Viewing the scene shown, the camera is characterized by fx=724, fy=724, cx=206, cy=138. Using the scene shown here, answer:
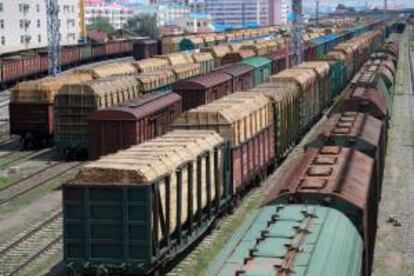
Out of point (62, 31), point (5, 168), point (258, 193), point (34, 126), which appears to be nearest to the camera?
point (258, 193)

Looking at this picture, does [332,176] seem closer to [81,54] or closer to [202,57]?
[202,57]

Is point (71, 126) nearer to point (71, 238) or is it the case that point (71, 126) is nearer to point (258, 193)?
point (258, 193)

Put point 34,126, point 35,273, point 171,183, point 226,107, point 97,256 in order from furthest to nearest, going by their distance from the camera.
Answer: point 34,126 → point 226,107 → point 35,273 → point 171,183 → point 97,256

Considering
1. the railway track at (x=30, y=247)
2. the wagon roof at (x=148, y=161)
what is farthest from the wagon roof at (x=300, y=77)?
the railway track at (x=30, y=247)

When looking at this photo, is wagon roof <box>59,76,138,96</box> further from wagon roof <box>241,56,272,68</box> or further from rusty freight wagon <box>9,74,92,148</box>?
wagon roof <box>241,56,272,68</box>

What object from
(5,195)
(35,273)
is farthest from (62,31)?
(35,273)

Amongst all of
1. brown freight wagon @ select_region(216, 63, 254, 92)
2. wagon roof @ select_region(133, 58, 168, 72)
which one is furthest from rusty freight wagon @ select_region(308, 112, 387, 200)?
wagon roof @ select_region(133, 58, 168, 72)

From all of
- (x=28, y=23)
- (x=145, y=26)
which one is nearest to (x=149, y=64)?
(x=28, y=23)

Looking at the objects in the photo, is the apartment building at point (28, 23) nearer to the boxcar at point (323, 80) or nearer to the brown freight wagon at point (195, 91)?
the boxcar at point (323, 80)
